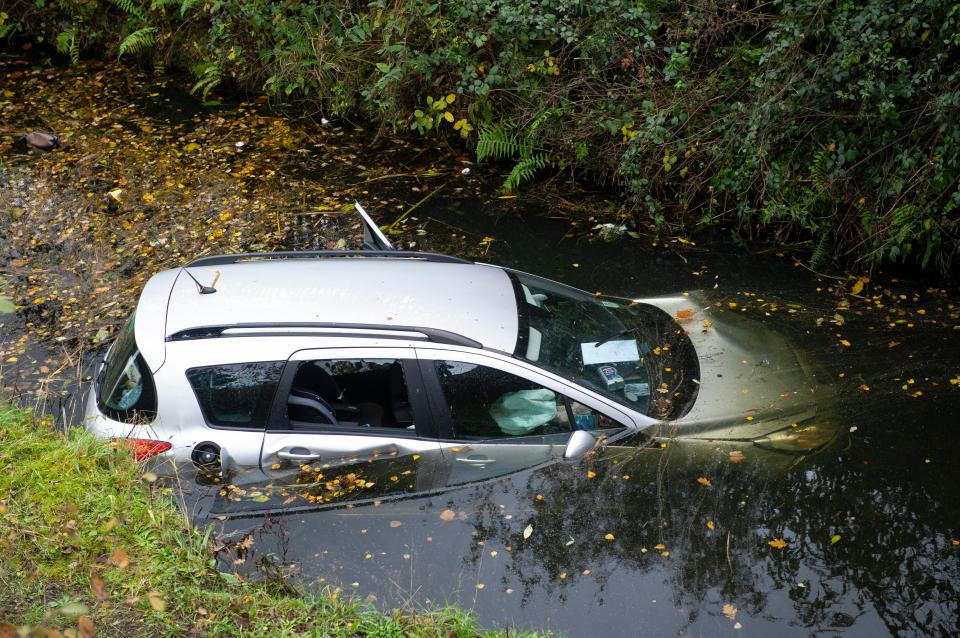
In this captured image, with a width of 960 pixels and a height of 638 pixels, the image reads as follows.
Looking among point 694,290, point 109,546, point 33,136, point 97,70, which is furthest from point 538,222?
point 97,70

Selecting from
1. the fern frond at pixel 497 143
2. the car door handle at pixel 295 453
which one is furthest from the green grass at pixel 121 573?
the fern frond at pixel 497 143

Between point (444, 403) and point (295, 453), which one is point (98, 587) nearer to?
point (295, 453)

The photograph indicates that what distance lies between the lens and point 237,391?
485 centimetres

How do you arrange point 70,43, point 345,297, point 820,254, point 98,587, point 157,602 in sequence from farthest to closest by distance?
point 70,43
point 820,254
point 345,297
point 98,587
point 157,602

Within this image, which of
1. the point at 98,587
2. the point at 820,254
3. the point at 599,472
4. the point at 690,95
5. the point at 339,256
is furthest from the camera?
the point at 690,95

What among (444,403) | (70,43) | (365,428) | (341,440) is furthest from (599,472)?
(70,43)

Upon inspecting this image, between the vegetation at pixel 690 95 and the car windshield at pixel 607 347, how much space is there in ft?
9.14

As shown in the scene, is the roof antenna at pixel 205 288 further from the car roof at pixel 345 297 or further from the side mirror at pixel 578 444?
the side mirror at pixel 578 444

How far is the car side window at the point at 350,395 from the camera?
4.91 metres

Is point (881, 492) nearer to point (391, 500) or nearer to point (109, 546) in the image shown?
point (391, 500)

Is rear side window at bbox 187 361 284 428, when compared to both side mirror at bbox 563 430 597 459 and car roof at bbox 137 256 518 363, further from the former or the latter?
side mirror at bbox 563 430 597 459

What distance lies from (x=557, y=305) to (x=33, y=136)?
8.88 meters

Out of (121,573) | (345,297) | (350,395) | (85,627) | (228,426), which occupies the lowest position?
(121,573)

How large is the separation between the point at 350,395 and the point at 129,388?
133cm
